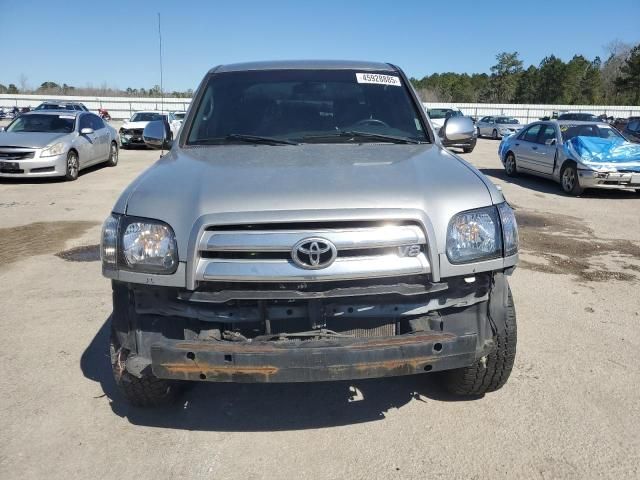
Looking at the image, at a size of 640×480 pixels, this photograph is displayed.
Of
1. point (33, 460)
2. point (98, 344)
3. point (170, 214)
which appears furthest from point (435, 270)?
point (98, 344)

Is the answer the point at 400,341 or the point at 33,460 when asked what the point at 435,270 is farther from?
the point at 33,460

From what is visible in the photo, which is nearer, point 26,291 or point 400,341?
point 400,341

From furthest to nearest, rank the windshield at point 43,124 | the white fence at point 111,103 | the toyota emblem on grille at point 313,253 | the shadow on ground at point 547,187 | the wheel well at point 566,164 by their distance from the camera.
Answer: the white fence at point 111,103 → the windshield at point 43,124 → the shadow on ground at point 547,187 → the wheel well at point 566,164 → the toyota emblem on grille at point 313,253

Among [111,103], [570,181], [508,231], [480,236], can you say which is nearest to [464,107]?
[111,103]

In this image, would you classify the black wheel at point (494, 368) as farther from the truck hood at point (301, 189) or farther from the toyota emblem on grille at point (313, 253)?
the toyota emblem on grille at point (313, 253)

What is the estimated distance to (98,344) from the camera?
4.16 meters

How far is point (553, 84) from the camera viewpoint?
72312mm

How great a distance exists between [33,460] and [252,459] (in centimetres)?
111

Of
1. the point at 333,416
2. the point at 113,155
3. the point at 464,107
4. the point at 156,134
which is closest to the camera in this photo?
the point at 333,416

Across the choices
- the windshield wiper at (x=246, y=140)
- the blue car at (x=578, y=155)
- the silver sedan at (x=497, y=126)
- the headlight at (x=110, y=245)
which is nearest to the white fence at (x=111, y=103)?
the silver sedan at (x=497, y=126)

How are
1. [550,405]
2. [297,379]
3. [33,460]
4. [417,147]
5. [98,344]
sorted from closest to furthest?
[297,379], [33,460], [550,405], [417,147], [98,344]

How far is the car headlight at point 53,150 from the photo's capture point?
40.5 feet

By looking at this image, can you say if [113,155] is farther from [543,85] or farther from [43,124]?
[543,85]

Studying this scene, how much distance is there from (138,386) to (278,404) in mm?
820
